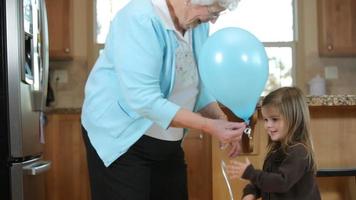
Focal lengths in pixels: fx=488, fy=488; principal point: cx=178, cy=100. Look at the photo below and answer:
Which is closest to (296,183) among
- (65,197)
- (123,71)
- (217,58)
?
(217,58)

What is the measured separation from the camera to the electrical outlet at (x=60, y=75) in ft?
12.0

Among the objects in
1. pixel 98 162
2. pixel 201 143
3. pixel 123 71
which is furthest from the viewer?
pixel 201 143

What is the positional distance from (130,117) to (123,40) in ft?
0.69

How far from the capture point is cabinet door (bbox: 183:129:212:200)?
285 centimetres

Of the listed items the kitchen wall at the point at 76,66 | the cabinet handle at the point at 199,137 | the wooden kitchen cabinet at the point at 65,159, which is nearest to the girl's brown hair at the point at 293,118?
the cabinet handle at the point at 199,137

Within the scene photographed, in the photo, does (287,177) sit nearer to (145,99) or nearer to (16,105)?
(145,99)

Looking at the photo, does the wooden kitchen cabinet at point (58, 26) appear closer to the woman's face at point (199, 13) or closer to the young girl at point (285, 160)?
the young girl at point (285, 160)

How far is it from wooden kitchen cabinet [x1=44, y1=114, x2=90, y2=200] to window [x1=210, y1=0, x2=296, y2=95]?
150 centimetres

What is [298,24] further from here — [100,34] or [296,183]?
[296,183]

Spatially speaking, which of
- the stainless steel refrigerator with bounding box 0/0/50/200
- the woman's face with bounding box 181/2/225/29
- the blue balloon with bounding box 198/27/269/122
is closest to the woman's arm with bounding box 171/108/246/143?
the blue balloon with bounding box 198/27/269/122

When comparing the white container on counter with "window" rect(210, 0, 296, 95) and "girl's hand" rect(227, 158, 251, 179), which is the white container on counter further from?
"girl's hand" rect(227, 158, 251, 179)

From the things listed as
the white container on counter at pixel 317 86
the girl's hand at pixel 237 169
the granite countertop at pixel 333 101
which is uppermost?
the white container on counter at pixel 317 86

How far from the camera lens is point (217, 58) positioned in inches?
49.1

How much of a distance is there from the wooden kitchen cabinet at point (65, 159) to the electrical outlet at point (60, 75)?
796 millimetres
